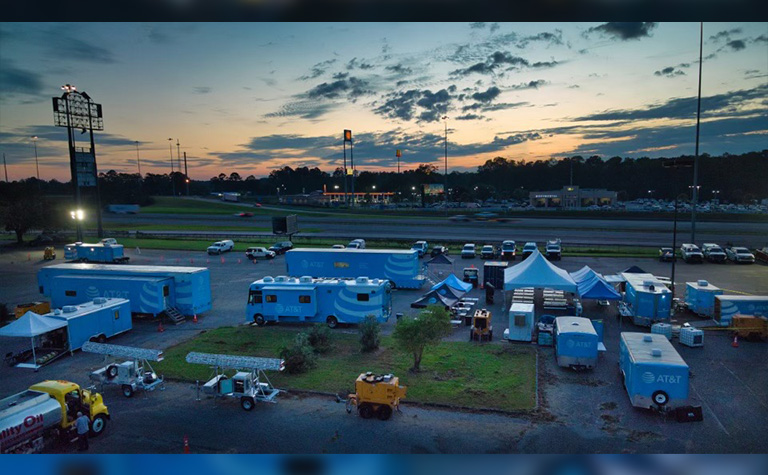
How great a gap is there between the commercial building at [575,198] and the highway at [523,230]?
126ft

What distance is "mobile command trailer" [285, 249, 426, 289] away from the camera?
32.4 metres

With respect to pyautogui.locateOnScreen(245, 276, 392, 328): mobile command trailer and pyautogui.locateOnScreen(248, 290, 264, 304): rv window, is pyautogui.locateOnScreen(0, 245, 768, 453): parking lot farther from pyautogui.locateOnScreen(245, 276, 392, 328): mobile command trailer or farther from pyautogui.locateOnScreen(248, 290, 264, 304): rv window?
pyautogui.locateOnScreen(245, 276, 392, 328): mobile command trailer

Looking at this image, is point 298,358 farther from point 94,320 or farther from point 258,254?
point 258,254

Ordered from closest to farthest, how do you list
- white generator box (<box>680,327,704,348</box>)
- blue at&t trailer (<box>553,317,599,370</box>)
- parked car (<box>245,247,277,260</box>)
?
blue at&t trailer (<box>553,317,599,370</box>) < white generator box (<box>680,327,704,348</box>) < parked car (<box>245,247,277,260</box>)

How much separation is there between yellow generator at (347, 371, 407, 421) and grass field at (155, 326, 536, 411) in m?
1.51

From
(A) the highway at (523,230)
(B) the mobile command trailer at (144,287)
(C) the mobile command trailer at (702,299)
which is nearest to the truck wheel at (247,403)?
(B) the mobile command trailer at (144,287)

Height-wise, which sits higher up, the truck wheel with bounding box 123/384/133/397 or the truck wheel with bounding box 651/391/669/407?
the truck wheel with bounding box 651/391/669/407

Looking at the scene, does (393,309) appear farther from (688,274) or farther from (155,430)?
(688,274)

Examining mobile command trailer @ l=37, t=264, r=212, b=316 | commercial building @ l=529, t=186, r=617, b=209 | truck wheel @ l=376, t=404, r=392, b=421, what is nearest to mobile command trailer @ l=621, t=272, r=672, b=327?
truck wheel @ l=376, t=404, r=392, b=421

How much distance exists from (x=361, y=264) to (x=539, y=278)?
1279 centimetres

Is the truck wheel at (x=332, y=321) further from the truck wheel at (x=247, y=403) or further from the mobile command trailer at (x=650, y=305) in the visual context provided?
the mobile command trailer at (x=650, y=305)

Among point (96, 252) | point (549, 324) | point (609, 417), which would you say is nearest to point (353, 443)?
point (609, 417)

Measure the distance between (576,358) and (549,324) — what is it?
14.7ft

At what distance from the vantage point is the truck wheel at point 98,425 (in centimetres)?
1327
